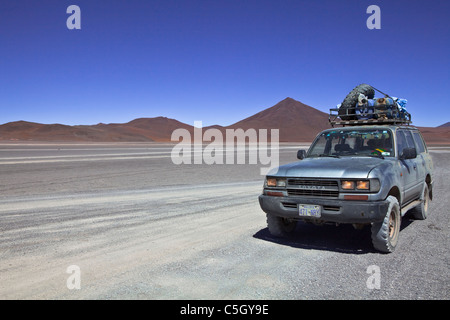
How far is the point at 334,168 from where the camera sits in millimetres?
5523

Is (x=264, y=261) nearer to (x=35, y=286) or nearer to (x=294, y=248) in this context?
(x=294, y=248)

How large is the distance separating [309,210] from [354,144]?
2125mm

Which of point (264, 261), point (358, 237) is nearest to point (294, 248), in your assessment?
point (264, 261)

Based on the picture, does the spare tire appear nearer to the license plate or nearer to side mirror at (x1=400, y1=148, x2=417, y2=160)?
side mirror at (x1=400, y1=148, x2=417, y2=160)

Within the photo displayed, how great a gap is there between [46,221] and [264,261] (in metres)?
5.04

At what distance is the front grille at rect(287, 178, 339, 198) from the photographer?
17.7 feet

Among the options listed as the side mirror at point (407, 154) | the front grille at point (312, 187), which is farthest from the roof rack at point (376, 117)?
the front grille at point (312, 187)

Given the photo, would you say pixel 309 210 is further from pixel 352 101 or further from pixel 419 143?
pixel 419 143

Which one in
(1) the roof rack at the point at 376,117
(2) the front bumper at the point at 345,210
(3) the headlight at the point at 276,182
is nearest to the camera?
(2) the front bumper at the point at 345,210

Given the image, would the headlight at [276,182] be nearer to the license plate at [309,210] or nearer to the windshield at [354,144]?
the license plate at [309,210]

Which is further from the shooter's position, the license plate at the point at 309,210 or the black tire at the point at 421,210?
the black tire at the point at 421,210

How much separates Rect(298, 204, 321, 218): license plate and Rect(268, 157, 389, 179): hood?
0.46 meters

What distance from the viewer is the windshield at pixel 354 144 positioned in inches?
257

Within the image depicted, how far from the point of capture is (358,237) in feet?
21.2
